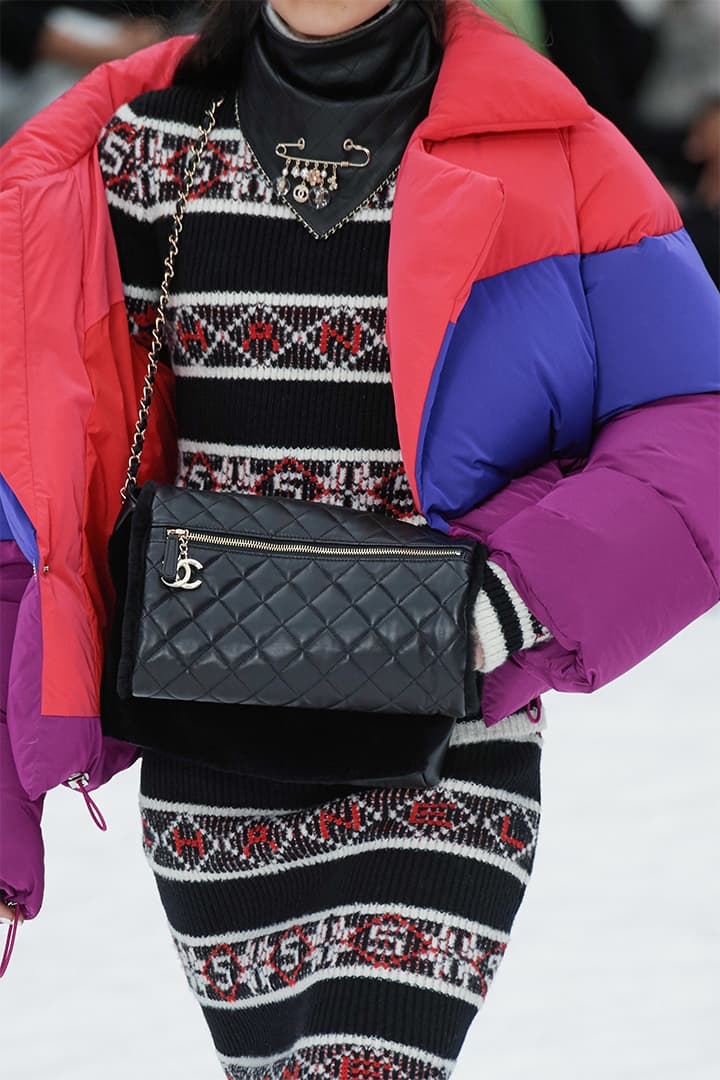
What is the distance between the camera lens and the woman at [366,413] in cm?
167

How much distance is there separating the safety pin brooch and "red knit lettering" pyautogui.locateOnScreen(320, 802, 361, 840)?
65cm

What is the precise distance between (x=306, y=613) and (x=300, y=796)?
0.88ft

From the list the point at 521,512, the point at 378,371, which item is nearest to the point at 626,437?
the point at 521,512

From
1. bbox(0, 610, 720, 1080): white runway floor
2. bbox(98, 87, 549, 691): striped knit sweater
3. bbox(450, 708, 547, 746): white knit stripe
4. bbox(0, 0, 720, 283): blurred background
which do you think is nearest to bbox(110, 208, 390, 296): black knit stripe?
bbox(98, 87, 549, 691): striped knit sweater

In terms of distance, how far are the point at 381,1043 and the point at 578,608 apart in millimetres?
470

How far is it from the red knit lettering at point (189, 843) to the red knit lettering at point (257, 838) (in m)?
0.05

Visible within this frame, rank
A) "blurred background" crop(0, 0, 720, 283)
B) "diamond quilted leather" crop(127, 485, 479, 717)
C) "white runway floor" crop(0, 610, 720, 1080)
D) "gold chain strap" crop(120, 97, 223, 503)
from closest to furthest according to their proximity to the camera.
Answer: "diamond quilted leather" crop(127, 485, 479, 717), "gold chain strap" crop(120, 97, 223, 503), "white runway floor" crop(0, 610, 720, 1080), "blurred background" crop(0, 0, 720, 283)

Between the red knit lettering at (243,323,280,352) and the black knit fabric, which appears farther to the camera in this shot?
the red knit lettering at (243,323,280,352)

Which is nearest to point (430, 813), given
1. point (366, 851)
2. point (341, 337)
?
point (366, 851)

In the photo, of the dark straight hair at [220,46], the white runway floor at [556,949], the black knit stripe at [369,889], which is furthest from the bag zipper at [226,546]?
the white runway floor at [556,949]

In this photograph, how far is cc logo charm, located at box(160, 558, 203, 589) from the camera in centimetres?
167

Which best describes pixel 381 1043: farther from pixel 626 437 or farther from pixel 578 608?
pixel 626 437

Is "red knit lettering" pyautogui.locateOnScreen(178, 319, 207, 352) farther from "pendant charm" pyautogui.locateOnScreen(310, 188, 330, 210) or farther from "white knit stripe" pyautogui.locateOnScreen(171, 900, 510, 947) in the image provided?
"white knit stripe" pyautogui.locateOnScreen(171, 900, 510, 947)

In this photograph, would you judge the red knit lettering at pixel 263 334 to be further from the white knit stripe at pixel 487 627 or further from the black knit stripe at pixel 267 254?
the white knit stripe at pixel 487 627
